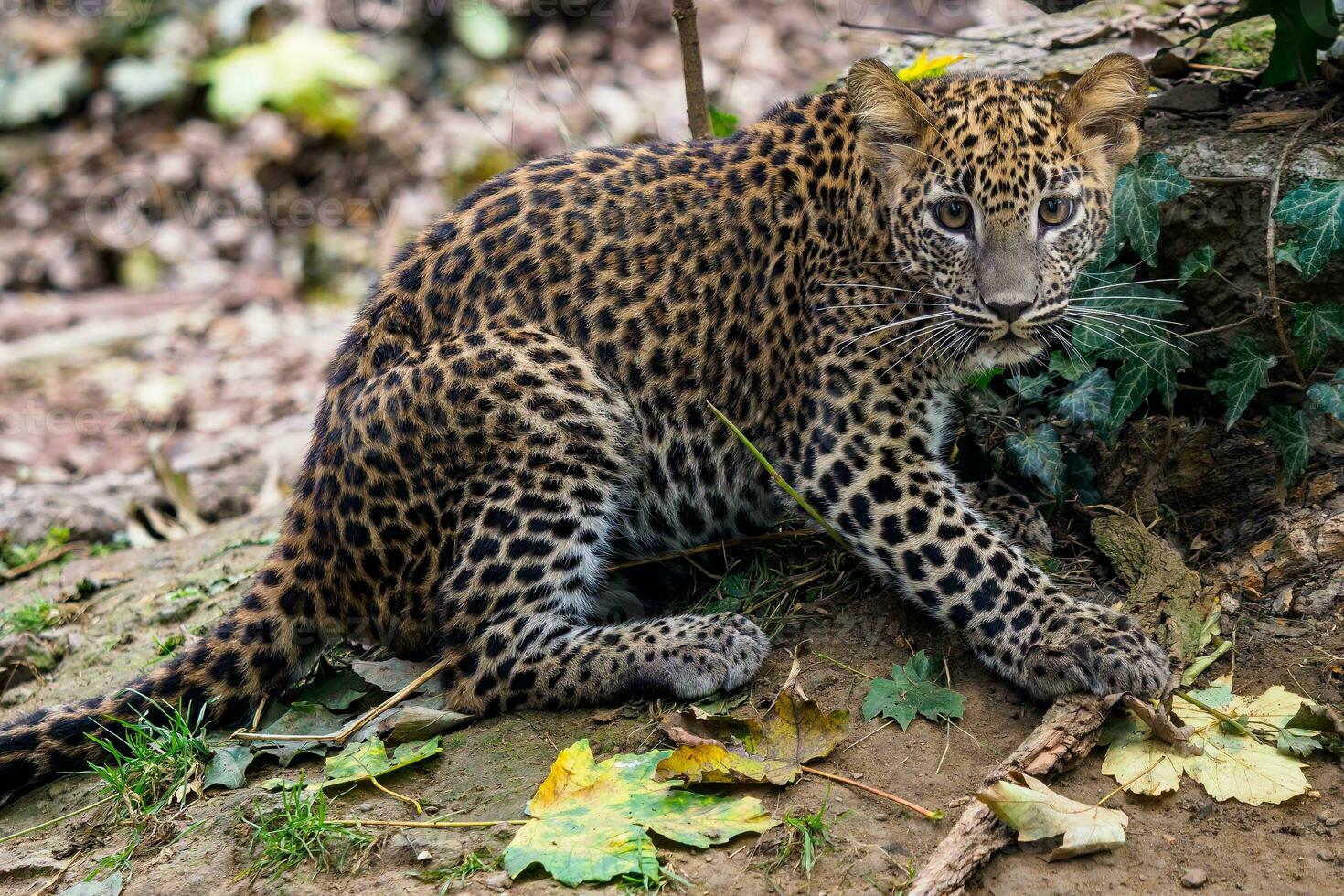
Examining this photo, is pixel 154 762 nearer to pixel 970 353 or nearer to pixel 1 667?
pixel 1 667

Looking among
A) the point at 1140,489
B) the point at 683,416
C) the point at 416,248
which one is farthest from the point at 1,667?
the point at 1140,489

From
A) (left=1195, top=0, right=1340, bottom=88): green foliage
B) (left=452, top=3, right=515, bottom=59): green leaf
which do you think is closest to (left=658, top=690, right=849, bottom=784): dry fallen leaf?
(left=1195, top=0, right=1340, bottom=88): green foliage

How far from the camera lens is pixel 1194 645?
4.68m

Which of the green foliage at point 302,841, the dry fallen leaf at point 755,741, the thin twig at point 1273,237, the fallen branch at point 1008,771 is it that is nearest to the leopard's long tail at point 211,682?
the green foliage at point 302,841

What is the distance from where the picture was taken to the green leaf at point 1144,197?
516cm

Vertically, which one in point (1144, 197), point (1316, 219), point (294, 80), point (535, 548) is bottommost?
point (535, 548)

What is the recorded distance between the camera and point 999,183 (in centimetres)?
473

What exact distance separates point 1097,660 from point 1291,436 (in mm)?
1399

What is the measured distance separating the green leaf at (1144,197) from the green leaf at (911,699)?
190 cm

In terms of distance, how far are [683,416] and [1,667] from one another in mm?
3675

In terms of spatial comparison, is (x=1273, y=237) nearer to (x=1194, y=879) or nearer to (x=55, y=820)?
(x=1194, y=879)

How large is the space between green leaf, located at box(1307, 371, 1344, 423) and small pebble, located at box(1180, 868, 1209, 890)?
1.95m

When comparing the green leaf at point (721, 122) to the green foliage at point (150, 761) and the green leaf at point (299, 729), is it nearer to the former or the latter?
the green leaf at point (299, 729)

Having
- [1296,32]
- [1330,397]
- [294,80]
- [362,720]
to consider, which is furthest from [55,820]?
[294,80]
